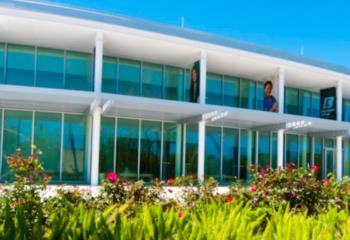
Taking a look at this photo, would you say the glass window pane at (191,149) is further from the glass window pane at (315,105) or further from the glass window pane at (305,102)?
the glass window pane at (315,105)

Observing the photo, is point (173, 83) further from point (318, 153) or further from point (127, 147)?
point (318, 153)

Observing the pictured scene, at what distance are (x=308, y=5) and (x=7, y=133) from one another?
2095 centimetres

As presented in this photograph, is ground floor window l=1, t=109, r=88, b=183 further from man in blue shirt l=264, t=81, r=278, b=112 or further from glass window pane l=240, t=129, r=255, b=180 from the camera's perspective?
man in blue shirt l=264, t=81, r=278, b=112

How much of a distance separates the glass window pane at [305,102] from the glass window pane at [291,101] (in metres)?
0.32

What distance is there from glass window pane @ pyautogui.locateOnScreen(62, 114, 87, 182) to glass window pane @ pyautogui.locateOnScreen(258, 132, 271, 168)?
945 cm

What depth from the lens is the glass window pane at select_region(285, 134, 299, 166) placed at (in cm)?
2370

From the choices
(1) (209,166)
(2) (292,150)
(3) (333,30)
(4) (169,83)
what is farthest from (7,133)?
(3) (333,30)

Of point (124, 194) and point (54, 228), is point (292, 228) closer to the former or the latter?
point (54, 228)

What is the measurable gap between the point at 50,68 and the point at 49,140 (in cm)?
294

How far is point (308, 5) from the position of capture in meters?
28.3

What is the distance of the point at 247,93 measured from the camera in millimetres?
22141

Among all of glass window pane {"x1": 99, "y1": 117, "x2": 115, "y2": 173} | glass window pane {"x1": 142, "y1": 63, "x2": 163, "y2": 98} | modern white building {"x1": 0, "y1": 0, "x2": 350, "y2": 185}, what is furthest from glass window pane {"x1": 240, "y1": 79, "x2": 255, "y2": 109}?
glass window pane {"x1": 99, "y1": 117, "x2": 115, "y2": 173}

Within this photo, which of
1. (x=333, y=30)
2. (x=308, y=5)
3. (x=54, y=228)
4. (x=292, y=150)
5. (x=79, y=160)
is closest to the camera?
(x=54, y=228)

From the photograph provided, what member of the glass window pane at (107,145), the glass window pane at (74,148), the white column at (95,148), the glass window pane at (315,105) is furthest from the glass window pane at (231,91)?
the white column at (95,148)
